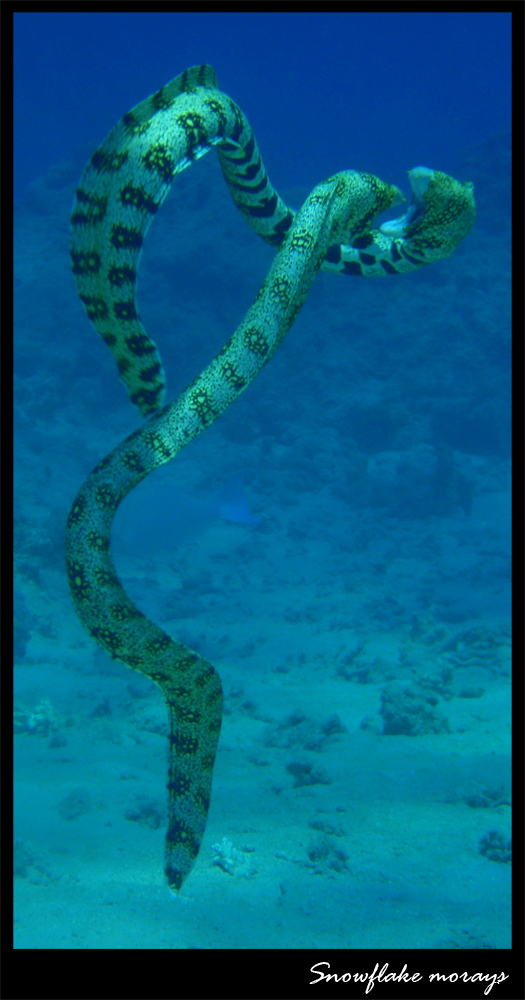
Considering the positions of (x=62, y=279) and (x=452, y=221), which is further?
(x=62, y=279)

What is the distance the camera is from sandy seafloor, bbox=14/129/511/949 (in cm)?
612

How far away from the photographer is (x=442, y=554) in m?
21.8

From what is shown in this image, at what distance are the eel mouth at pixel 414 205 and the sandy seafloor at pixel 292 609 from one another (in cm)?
564

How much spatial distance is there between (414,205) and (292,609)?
1520 centimetres

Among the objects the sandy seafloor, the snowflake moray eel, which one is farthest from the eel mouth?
the sandy seafloor

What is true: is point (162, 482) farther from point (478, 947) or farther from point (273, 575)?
point (478, 947)

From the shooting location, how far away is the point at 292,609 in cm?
1728

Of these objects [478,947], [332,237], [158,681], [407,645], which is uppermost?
[407,645]

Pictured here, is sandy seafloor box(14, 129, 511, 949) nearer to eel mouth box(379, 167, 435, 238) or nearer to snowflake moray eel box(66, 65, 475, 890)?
snowflake moray eel box(66, 65, 475, 890)

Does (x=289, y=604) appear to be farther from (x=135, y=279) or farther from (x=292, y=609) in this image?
(x=135, y=279)

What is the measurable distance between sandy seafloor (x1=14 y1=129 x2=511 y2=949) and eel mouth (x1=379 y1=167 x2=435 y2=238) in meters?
5.64

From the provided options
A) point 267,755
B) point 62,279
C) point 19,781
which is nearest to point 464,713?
point 267,755

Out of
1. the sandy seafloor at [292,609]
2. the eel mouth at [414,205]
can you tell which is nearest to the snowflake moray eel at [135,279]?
the eel mouth at [414,205]

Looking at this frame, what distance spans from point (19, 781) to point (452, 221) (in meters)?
8.98
